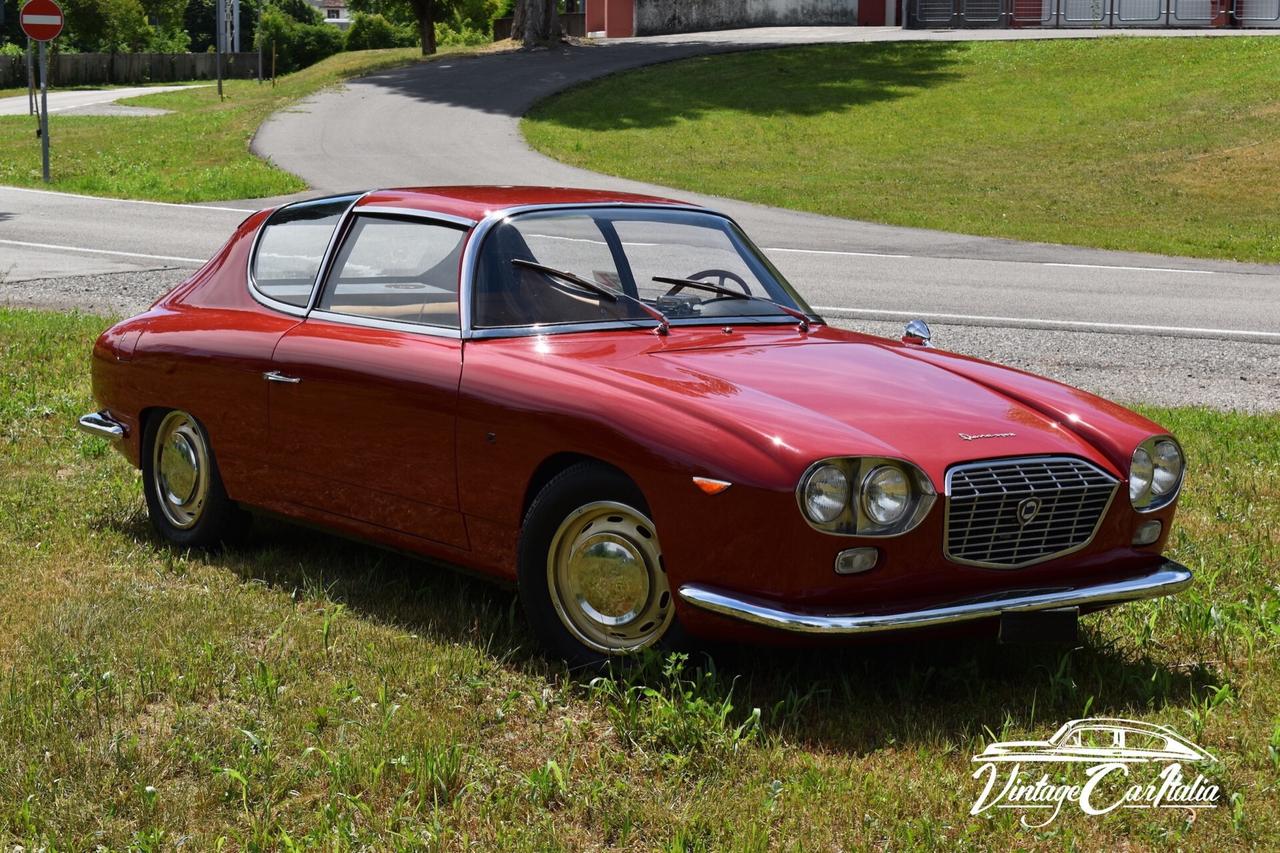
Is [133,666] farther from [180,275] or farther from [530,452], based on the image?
[180,275]

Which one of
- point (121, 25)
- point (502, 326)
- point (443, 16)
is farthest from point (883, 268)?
point (121, 25)

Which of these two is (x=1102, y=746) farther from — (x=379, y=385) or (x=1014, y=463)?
(x=379, y=385)

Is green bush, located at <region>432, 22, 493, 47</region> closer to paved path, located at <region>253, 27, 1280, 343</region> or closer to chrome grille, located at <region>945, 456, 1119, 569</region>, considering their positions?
paved path, located at <region>253, 27, 1280, 343</region>

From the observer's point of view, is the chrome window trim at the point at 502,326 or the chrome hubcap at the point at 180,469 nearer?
the chrome window trim at the point at 502,326

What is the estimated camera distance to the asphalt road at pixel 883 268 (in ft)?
37.4

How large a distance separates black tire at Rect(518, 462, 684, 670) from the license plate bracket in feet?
2.94

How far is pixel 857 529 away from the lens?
4.14m

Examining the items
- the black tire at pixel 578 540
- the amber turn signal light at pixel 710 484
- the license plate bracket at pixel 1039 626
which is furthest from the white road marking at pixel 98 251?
the license plate bracket at pixel 1039 626

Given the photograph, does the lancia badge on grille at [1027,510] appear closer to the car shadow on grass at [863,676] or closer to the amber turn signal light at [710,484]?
the car shadow on grass at [863,676]

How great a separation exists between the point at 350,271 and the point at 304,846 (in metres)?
2.63

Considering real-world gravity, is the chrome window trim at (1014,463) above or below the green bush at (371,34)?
below

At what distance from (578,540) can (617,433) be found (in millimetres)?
357

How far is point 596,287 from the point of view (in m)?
5.30

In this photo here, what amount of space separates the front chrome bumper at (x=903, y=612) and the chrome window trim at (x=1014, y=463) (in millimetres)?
86
